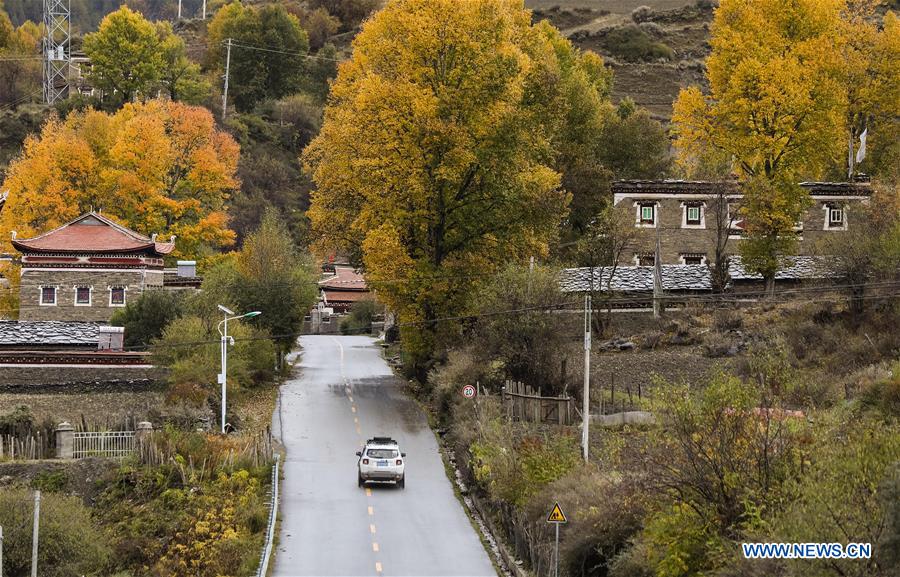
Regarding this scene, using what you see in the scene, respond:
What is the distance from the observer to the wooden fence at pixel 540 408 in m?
46.0

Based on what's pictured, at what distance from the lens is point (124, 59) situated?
4407 inches

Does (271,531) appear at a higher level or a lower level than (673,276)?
lower

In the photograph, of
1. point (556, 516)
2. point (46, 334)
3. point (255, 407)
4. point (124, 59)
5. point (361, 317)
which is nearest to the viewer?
point (556, 516)

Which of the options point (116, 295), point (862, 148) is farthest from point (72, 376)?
point (862, 148)

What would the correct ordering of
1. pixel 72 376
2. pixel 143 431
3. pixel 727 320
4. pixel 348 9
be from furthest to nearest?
pixel 348 9 → pixel 727 320 → pixel 72 376 → pixel 143 431

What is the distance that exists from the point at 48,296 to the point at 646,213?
3006cm

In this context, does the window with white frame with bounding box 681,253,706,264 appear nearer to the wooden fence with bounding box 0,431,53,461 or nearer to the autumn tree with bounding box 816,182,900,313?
the autumn tree with bounding box 816,182,900,313

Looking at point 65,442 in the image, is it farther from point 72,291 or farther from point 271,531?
point 72,291

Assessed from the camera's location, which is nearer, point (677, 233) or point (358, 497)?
point (358, 497)

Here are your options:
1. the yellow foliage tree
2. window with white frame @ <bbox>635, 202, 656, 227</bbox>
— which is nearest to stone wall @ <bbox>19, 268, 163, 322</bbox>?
window with white frame @ <bbox>635, 202, 656, 227</bbox>

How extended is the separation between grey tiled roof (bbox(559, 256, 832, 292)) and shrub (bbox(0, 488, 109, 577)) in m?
28.1

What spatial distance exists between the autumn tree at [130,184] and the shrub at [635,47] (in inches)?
2831

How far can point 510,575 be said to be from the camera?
34.3 metres

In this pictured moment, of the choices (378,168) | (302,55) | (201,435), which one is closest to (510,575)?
(201,435)
